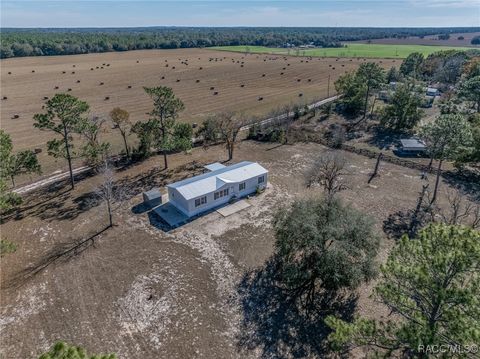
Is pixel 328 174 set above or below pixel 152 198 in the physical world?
above

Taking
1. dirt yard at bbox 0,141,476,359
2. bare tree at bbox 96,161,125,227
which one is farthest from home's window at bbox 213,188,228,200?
bare tree at bbox 96,161,125,227

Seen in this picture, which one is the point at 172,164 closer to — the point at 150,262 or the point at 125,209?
the point at 125,209

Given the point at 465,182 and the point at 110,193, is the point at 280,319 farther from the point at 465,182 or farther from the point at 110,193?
the point at 465,182

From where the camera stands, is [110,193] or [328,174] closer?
[110,193]

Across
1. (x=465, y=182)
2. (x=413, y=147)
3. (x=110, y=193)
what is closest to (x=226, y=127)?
(x=110, y=193)

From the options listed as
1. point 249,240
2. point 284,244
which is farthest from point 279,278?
point 249,240

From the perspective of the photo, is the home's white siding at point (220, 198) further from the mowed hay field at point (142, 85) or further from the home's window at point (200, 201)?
the mowed hay field at point (142, 85)
